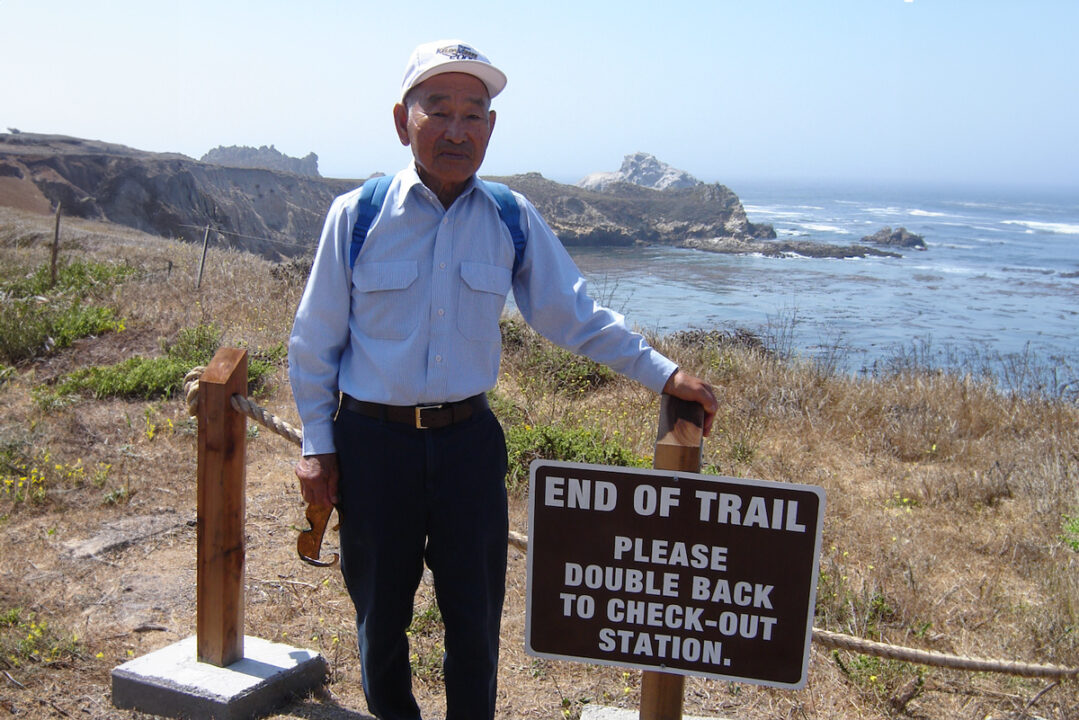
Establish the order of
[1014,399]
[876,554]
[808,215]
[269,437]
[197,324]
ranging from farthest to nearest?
1. [808,215]
2. [197,324]
3. [1014,399]
4. [269,437]
5. [876,554]

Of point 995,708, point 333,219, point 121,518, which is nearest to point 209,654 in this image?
point 333,219

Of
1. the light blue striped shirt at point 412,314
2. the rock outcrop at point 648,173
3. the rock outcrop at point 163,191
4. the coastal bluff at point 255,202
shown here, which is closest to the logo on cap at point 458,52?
the light blue striped shirt at point 412,314

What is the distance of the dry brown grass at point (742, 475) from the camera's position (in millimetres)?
3328

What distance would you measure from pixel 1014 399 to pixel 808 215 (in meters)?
101

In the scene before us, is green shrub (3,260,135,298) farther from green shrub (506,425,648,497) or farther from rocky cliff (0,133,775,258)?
rocky cliff (0,133,775,258)

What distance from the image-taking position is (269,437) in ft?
20.2

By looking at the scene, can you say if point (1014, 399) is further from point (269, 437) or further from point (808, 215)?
point (808, 215)

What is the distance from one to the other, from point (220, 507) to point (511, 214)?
1369 mm

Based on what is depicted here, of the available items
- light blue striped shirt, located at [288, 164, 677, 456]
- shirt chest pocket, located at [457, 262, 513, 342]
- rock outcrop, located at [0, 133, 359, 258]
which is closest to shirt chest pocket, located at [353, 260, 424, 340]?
light blue striped shirt, located at [288, 164, 677, 456]

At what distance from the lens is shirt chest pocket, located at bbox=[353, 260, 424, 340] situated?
2.40 meters

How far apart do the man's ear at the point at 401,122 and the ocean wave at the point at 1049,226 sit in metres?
93.4

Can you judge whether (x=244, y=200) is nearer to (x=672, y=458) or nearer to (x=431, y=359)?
(x=431, y=359)

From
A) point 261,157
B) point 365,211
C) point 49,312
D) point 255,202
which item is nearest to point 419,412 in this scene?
point 365,211

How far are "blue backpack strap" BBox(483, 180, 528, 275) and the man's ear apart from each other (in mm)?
257
